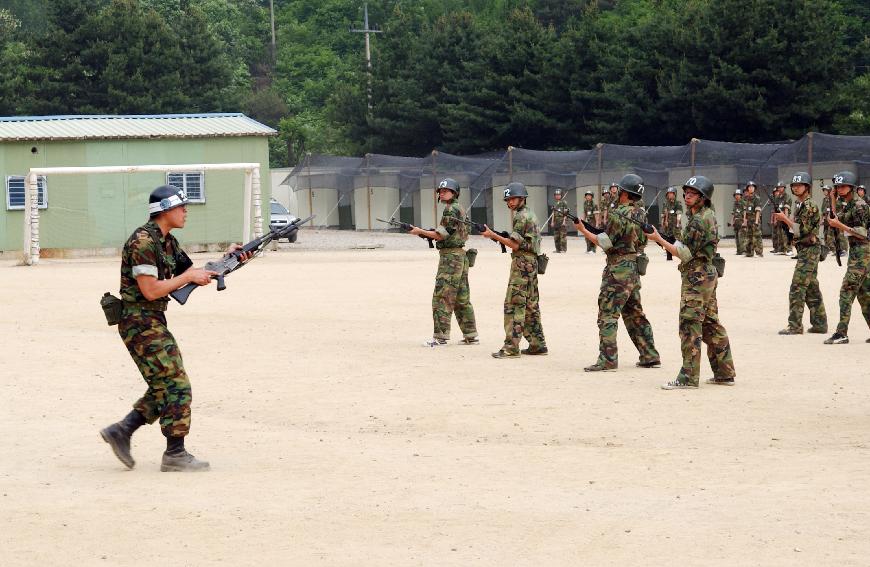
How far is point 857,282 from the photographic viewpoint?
53.3ft

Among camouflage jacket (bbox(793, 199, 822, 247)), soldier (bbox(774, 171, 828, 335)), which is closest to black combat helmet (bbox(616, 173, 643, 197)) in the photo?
soldier (bbox(774, 171, 828, 335))

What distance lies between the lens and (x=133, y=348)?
902 cm

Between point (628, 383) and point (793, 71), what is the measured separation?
4002 cm

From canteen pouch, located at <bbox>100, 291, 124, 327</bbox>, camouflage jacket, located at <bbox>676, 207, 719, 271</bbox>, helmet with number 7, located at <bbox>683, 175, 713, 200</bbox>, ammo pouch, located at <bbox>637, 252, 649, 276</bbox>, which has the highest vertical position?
helmet with number 7, located at <bbox>683, 175, 713, 200</bbox>

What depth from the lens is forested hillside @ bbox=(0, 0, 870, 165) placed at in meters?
51.3

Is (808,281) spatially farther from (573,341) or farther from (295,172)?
(295,172)

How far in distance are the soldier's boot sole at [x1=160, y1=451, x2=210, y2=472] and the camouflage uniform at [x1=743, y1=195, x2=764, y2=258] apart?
25.8m

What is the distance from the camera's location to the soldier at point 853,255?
16156mm

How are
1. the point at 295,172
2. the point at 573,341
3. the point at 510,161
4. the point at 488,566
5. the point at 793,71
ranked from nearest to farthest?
the point at 488,566, the point at 573,341, the point at 510,161, the point at 793,71, the point at 295,172

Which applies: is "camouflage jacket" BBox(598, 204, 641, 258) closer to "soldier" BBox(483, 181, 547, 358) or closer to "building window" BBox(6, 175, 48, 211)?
"soldier" BBox(483, 181, 547, 358)

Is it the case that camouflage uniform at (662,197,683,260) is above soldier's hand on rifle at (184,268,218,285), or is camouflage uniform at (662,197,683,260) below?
above

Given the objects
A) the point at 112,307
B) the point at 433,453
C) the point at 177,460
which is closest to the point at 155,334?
the point at 112,307

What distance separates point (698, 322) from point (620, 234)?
147 cm

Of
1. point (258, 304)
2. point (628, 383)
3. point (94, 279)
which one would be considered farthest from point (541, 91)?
point (628, 383)
